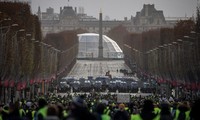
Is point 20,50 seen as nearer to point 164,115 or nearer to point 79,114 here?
point 164,115

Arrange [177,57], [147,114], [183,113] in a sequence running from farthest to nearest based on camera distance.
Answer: [177,57] < [183,113] < [147,114]

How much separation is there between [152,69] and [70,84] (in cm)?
2686

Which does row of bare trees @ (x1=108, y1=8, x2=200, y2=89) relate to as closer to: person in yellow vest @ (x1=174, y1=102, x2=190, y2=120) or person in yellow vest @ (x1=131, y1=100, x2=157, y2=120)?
person in yellow vest @ (x1=174, y1=102, x2=190, y2=120)

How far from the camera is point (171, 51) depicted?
117938 millimetres

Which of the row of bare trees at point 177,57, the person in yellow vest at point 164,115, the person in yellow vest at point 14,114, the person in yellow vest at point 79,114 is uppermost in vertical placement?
the person in yellow vest at point 79,114

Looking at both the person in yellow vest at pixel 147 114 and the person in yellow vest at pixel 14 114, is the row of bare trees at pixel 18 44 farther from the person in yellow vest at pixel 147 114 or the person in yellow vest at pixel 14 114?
the person in yellow vest at pixel 14 114

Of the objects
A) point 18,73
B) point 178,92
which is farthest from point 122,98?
point 178,92

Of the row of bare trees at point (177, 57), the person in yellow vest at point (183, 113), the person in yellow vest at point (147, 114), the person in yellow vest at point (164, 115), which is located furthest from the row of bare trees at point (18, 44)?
the person in yellow vest at point (147, 114)

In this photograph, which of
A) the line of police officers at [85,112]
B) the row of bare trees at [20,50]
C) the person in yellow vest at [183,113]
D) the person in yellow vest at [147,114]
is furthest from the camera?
the row of bare trees at [20,50]

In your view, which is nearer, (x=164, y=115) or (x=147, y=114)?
(x=147, y=114)

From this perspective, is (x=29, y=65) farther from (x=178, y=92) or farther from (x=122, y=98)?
(x=122, y=98)

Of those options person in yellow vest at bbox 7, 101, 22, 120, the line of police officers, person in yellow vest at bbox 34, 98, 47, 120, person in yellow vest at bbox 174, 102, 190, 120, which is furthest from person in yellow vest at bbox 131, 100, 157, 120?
person in yellow vest at bbox 174, 102, 190, 120

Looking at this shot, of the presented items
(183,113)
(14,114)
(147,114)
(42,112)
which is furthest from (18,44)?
(14,114)

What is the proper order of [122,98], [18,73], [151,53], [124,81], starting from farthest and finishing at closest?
1. [151,53]
2. [124,81]
3. [18,73]
4. [122,98]
